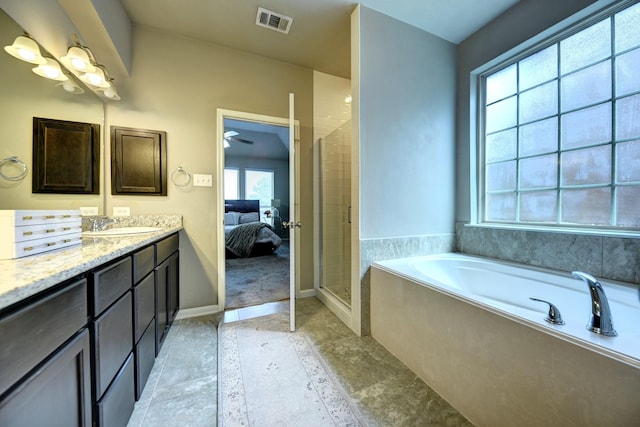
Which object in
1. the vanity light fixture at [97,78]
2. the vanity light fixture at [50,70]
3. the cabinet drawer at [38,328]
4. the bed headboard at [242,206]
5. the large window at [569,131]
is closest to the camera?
the cabinet drawer at [38,328]

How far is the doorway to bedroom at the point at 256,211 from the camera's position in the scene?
3191mm

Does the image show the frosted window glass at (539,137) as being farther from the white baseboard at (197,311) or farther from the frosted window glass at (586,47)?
the white baseboard at (197,311)

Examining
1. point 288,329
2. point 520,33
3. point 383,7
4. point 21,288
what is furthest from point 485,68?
point 21,288

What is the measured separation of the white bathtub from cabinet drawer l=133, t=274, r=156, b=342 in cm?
151

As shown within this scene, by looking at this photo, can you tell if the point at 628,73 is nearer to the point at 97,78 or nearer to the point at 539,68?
the point at 539,68

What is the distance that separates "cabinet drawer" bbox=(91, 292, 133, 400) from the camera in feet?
2.70

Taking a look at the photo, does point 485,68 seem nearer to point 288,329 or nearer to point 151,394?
point 288,329

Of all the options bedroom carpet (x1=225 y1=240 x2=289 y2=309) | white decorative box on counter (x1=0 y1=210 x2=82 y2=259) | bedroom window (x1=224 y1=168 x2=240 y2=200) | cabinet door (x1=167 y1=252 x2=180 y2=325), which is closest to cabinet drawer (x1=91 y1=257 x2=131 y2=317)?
white decorative box on counter (x1=0 y1=210 x2=82 y2=259)

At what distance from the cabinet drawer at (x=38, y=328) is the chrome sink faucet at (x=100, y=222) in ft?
4.66

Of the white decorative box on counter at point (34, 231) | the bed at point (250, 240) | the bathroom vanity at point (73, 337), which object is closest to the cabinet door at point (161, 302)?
the bathroom vanity at point (73, 337)

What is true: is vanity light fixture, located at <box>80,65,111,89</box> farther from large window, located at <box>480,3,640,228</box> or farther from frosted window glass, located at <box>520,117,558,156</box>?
frosted window glass, located at <box>520,117,558,156</box>

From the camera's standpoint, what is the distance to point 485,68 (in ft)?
6.96

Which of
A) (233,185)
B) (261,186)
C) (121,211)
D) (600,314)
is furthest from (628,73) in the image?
(233,185)

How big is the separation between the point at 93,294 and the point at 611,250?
2.66m
